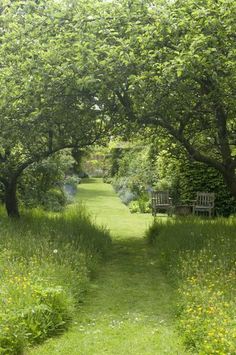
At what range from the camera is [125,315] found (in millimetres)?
6281

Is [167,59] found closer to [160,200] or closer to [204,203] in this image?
[204,203]

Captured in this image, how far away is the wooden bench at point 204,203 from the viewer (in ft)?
52.8

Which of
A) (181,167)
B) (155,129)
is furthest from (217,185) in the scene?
(155,129)

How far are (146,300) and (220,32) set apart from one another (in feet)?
16.0

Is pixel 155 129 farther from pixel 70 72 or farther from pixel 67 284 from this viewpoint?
pixel 67 284

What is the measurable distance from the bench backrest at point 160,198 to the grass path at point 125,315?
21.6 ft

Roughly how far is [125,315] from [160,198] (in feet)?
37.3

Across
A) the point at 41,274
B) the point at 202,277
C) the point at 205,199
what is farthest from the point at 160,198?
the point at 41,274

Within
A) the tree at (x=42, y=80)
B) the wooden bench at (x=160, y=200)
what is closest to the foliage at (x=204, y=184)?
the wooden bench at (x=160, y=200)

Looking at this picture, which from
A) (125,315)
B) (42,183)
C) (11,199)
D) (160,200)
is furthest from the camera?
(160,200)

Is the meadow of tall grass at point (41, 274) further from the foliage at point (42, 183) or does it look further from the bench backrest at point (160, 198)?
the bench backrest at point (160, 198)

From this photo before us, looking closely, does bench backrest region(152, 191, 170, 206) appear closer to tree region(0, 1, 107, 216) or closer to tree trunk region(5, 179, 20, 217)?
tree trunk region(5, 179, 20, 217)

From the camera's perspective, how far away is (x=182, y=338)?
17.3 feet

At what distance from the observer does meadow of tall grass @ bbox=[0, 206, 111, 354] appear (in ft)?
17.3
